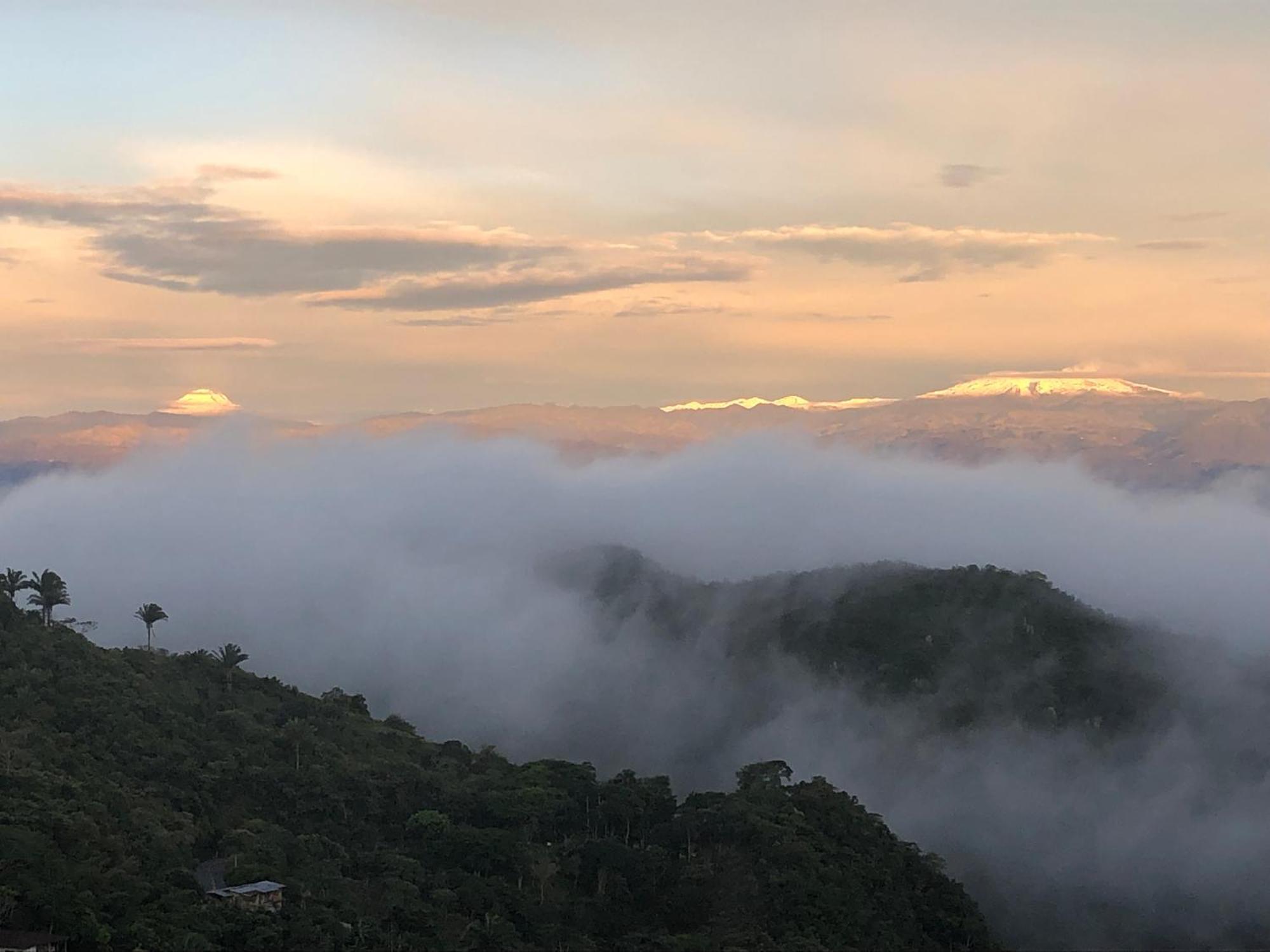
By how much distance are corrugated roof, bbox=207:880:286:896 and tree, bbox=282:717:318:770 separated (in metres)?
25.2

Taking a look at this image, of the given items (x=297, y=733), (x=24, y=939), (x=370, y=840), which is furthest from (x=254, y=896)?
(x=297, y=733)

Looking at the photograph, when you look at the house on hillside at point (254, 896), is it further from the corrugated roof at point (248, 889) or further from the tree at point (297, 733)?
the tree at point (297, 733)

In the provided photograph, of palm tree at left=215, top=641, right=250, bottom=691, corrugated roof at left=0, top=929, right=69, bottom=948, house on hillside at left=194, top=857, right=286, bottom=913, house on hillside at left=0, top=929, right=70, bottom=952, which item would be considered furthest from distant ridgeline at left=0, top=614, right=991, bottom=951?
palm tree at left=215, top=641, right=250, bottom=691

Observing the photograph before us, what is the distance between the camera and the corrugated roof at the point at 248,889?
94125 millimetres

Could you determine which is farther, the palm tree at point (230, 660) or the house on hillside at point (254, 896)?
the palm tree at point (230, 660)

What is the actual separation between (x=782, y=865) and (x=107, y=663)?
2388 inches

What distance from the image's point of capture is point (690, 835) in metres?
119

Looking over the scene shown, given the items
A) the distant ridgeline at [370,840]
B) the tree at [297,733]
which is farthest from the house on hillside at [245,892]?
the tree at [297,733]

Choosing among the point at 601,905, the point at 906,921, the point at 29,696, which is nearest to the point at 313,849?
the point at 601,905

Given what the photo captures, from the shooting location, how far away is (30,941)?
80.9 metres

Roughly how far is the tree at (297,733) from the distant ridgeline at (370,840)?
0.26 meters

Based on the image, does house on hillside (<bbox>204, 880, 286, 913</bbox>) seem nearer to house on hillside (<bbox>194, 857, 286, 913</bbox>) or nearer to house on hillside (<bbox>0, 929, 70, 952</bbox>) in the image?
house on hillside (<bbox>194, 857, 286, 913</bbox>)

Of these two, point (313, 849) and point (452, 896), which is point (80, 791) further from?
point (452, 896)

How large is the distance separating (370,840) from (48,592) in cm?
4334
